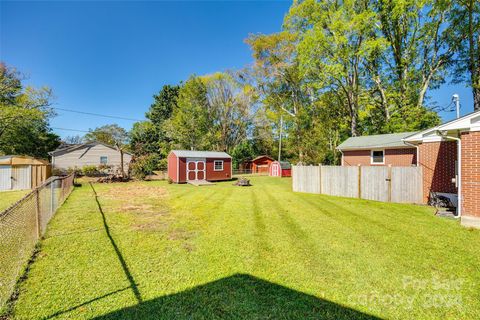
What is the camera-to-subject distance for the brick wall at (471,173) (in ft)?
19.3

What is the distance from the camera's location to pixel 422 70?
59.7ft

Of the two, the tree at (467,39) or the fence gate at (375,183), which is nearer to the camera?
the fence gate at (375,183)

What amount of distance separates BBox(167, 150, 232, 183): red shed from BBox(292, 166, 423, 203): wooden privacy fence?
33.2 ft

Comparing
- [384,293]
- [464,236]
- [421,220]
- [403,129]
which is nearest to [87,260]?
[384,293]

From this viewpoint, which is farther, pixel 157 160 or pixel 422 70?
pixel 157 160

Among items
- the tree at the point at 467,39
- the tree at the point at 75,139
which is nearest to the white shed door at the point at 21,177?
the tree at the point at 467,39

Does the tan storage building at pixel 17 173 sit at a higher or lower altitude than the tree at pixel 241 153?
lower

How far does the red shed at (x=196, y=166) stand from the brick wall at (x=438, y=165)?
52.1 ft

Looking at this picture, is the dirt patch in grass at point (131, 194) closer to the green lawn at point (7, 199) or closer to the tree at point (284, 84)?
the green lawn at point (7, 199)

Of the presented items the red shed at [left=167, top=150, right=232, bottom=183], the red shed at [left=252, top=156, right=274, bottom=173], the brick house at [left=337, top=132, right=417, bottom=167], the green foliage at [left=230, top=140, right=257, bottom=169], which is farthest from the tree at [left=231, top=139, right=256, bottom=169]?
the brick house at [left=337, top=132, right=417, bottom=167]

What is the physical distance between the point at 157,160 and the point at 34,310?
2993cm

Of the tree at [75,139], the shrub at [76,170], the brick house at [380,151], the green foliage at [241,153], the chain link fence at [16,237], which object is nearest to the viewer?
the chain link fence at [16,237]

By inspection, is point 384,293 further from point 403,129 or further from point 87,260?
point 403,129

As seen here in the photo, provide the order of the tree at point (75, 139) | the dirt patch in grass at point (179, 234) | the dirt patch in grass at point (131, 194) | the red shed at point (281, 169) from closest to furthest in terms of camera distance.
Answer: the dirt patch in grass at point (179, 234)
the dirt patch in grass at point (131, 194)
the red shed at point (281, 169)
the tree at point (75, 139)
